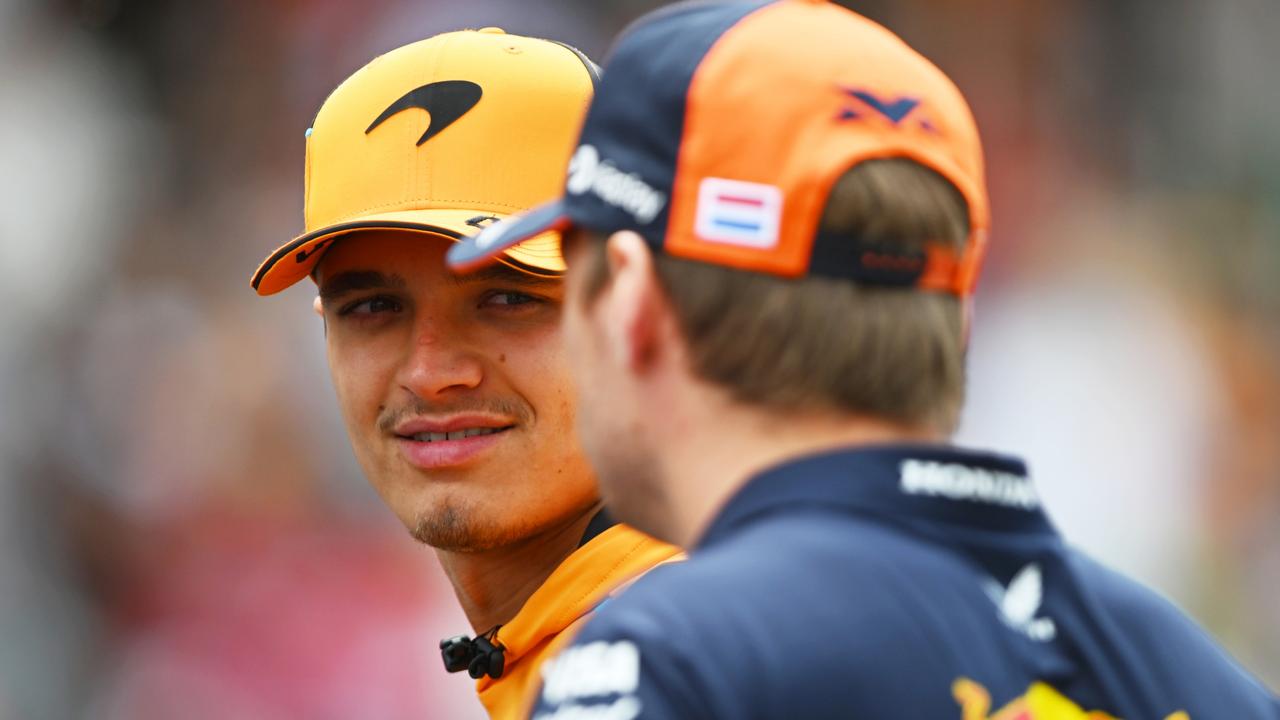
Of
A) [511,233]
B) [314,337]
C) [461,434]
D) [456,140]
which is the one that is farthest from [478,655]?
[314,337]

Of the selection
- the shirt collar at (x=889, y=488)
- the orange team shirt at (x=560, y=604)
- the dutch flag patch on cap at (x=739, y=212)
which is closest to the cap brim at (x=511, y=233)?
the dutch flag patch on cap at (x=739, y=212)

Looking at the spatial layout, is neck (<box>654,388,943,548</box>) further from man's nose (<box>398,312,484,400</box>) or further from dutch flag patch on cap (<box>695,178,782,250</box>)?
man's nose (<box>398,312,484,400</box>)

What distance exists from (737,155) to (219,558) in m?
5.69

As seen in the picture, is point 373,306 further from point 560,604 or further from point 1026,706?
point 1026,706

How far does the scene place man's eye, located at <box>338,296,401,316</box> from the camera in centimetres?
269

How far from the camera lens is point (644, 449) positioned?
1.60 m

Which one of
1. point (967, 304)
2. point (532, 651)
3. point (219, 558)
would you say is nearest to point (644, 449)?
point (967, 304)

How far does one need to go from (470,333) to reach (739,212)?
1131 millimetres

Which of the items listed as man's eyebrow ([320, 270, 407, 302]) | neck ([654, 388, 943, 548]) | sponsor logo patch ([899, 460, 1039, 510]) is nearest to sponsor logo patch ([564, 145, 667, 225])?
neck ([654, 388, 943, 548])

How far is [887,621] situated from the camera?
135 centimetres

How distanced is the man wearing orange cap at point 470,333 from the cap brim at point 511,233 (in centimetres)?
60

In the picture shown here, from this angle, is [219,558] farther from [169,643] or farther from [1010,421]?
[1010,421]

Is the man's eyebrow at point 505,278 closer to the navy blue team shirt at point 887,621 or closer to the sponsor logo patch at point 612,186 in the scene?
the sponsor logo patch at point 612,186

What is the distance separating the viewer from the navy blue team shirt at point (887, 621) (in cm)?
130
